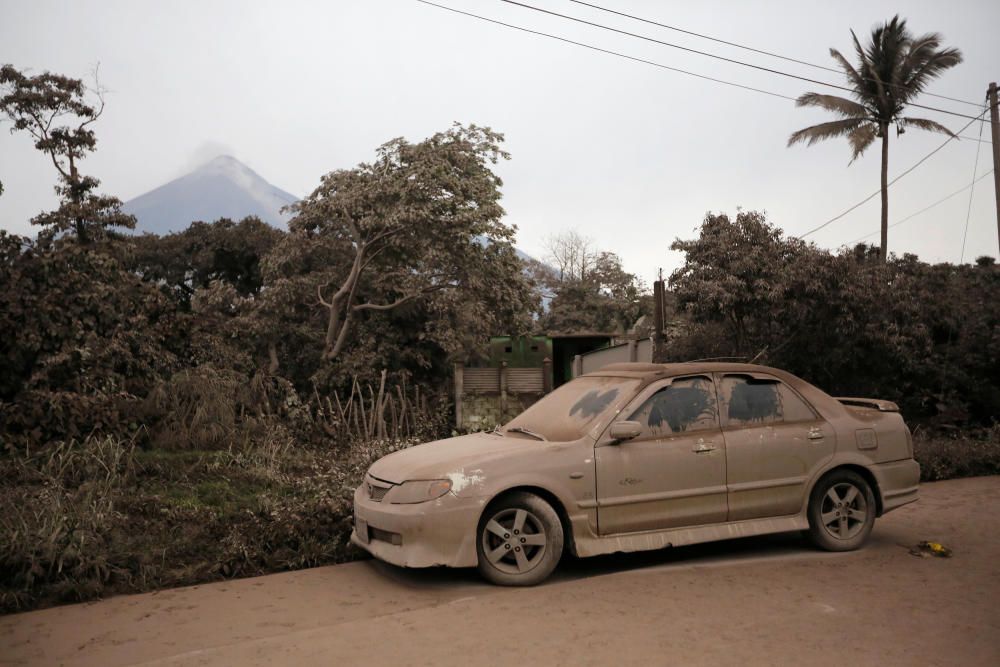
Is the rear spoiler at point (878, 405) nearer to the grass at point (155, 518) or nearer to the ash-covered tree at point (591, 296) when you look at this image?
the grass at point (155, 518)

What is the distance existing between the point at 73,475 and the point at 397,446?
3415 mm

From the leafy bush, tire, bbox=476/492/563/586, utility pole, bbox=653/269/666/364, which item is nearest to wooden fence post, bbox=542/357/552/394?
utility pole, bbox=653/269/666/364

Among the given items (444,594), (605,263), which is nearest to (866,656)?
(444,594)

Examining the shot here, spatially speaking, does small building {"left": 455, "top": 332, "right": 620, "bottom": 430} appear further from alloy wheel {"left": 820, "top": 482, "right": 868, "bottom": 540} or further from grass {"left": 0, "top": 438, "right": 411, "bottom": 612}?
alloy wheel {"left": 820, "top": 482, "right": 868, "bottom": 540}

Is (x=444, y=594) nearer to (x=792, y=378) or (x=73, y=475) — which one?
(x=792, y=378)

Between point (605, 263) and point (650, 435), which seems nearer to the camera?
point (650, 435)

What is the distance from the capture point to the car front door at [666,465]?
247 inches

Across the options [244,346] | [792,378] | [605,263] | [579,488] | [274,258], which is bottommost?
[579,488]

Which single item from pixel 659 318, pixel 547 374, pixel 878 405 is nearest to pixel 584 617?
pixel 878 405

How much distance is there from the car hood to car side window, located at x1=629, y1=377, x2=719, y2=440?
0.88 m

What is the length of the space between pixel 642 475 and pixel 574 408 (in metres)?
0.87

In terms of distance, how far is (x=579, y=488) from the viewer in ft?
20.2

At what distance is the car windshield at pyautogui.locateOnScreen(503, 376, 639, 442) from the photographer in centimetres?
656

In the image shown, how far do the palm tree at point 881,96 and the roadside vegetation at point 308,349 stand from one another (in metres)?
13.0
